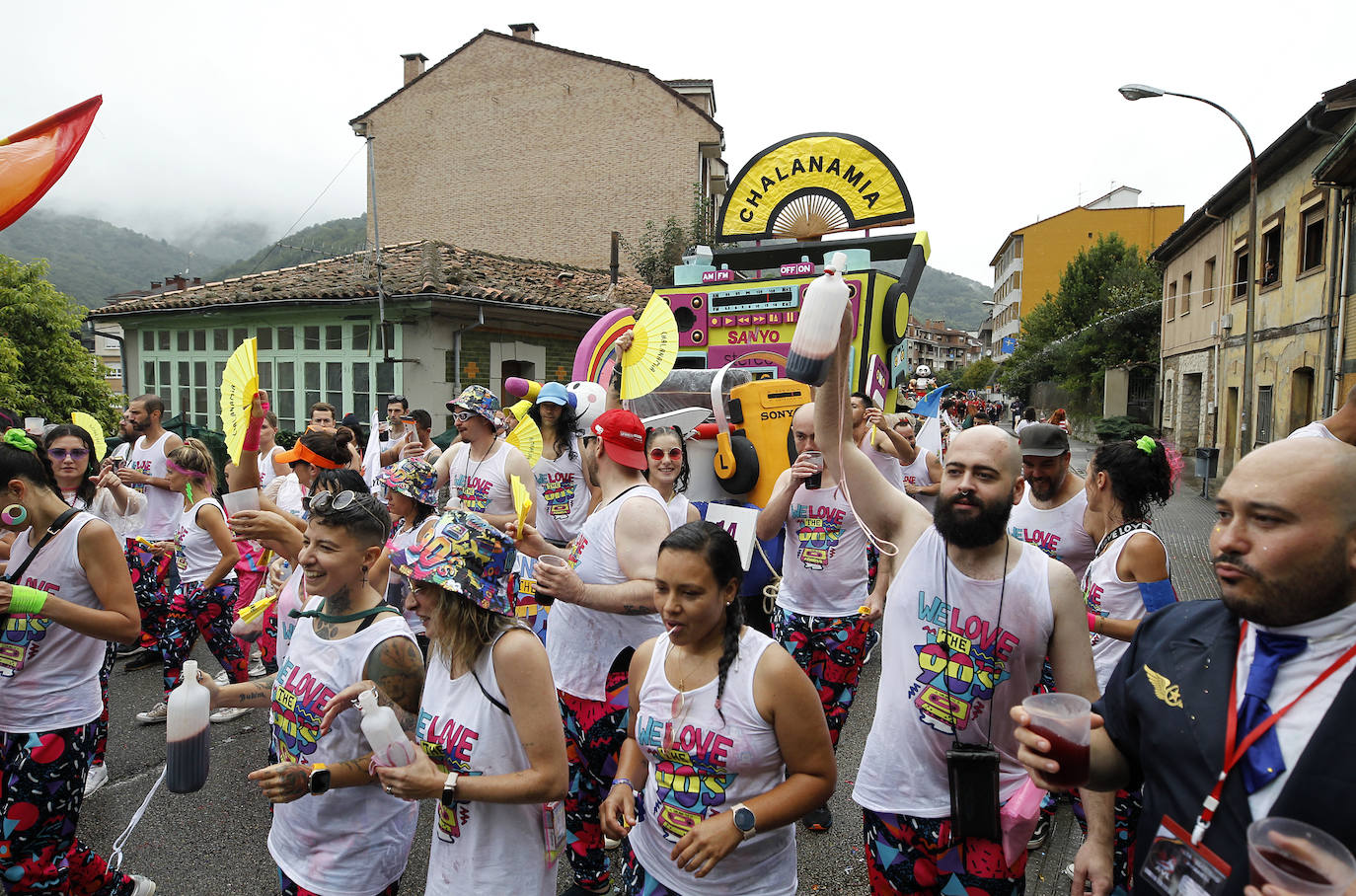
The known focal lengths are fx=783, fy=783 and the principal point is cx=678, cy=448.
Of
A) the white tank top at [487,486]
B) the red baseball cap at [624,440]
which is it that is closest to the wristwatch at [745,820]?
the red baseball cap at [624,440]

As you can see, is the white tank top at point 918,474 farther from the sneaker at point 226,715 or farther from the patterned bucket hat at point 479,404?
the sneaker at point 226,715

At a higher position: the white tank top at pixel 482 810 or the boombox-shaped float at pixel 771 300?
the boombox-shaped float at pixel 771 300

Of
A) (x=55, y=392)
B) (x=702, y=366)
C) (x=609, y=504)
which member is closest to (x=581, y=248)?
(x=55, y=392)

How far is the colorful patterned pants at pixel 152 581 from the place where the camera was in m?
5.53

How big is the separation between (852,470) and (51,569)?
122 inches

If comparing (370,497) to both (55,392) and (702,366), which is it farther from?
(55,392)

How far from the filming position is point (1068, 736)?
1.65m

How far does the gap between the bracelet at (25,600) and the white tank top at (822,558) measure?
328 centimetres

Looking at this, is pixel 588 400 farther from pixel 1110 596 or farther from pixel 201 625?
pixel 1110 596

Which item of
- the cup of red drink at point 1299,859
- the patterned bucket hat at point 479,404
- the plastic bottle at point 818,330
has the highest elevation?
the plastic bottle at point 818,330

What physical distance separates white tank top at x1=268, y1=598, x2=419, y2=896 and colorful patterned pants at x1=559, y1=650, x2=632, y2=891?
103 cm

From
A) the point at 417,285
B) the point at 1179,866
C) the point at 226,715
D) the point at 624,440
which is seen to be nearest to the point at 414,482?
the point at 624,440

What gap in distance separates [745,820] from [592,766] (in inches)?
61.0

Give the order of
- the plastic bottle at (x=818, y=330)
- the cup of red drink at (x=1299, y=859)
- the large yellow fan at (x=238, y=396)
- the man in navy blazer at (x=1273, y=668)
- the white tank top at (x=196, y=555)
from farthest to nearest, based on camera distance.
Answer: the white tank top at (x=196, y=555) < the large yellow fan at (x=238, y=396) < the plastic bottle at (x=818, y=330) < the man in navy blazer at (x=1273, y=668) < the cup of red drink at (x=1299, y=859)
